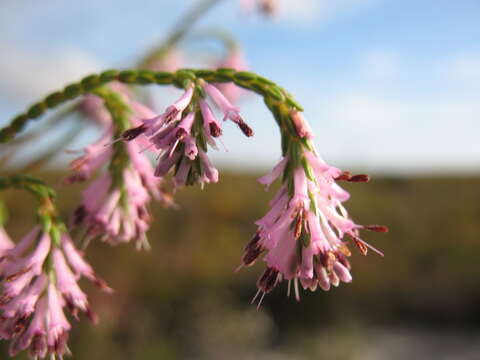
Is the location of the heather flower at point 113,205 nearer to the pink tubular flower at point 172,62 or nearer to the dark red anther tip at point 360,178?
the dark red anther tip at point 360,178

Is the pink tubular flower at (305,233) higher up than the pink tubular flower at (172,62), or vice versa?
the pink tubular flower at (172,62)

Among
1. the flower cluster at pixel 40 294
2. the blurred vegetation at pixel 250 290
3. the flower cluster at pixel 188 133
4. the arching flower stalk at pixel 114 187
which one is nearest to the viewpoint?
the flower cluster at pixel 188 133

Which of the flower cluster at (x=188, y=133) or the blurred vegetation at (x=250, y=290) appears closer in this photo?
the flower cluster at (x=188, y=133)

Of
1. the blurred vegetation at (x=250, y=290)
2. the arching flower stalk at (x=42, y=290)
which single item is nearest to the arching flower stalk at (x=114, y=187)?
the arching flower stalk at (x=42, y=290)

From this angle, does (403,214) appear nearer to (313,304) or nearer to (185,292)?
(313,304)

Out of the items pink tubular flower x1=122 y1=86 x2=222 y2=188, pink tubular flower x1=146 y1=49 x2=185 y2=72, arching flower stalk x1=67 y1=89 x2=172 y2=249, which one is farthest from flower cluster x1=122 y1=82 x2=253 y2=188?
pink tubular flower x1=146 y1=49 x2=185 y2=72

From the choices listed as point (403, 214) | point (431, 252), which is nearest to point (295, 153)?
point (431, 252)
